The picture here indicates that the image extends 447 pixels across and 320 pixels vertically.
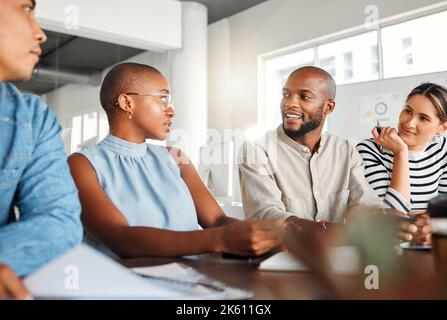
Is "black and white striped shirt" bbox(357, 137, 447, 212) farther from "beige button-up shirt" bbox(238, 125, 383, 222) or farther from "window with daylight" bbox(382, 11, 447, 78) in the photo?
"window with daylight" bbox(382, 11, 447, 78)

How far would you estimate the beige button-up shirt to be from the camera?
624mm

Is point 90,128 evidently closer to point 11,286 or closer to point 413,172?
point 11,286

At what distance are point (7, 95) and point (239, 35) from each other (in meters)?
0.48

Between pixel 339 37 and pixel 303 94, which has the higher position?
pixel 339 37

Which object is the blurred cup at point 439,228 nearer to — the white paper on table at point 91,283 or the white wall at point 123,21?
the white paper on table at point 91,283

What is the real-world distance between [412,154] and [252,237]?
1.20ft

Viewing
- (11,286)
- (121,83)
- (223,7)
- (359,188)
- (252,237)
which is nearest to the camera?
(11,286)

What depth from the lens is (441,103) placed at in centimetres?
62

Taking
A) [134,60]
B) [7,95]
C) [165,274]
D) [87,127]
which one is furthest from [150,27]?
[165,274]

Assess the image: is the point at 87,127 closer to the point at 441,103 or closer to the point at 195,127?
Result: the point at 195,127

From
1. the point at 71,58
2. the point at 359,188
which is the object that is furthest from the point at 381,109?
the point at 71,58

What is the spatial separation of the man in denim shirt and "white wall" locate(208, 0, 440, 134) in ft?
1.25

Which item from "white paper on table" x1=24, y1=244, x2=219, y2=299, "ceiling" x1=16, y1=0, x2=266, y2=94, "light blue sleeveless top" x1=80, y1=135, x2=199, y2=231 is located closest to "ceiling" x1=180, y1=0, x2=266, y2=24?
"ceiling" x1=16, y1=0, x2=266, y2=94

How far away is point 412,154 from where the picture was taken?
25.2 inches
